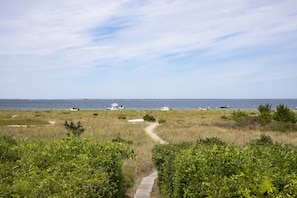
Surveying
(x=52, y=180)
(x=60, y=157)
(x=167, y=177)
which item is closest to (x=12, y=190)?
(x=52, y=180)

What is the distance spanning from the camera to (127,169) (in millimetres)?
12844

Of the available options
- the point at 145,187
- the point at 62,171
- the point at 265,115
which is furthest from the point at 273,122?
the point at 62,171

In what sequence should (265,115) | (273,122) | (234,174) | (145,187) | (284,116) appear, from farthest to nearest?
(265,115) < (284,116) < (273,122) < (145,187) < (234,174)

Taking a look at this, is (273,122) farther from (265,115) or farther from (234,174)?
(234,174)

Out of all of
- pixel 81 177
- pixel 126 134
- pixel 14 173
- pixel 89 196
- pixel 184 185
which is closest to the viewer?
pixel 89 196

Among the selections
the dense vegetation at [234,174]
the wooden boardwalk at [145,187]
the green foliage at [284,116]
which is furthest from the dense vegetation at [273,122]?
the dense vegetation at [234,174]

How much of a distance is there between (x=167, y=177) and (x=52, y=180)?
174 inches

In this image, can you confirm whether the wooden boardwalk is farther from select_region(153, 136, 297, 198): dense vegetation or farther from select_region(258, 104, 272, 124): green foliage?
select_region(258, 104, 272, 124): green foliage

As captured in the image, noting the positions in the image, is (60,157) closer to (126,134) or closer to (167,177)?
(167,177)

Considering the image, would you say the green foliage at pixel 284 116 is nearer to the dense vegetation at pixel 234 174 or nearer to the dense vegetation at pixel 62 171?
the dense vegetation at pixel 234 174

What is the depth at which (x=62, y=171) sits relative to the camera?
6.01 meters

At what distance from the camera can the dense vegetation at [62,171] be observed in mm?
4730

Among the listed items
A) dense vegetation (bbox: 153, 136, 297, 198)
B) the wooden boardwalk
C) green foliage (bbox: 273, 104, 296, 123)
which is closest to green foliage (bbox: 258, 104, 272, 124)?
green foliage (bbox: 273, 104, 296, 123)

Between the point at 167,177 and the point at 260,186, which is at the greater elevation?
the point at 260,186
